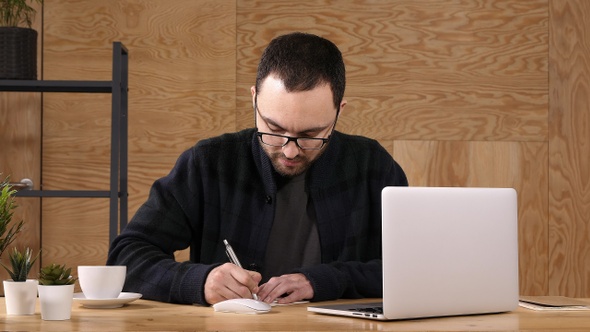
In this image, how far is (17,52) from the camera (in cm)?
318

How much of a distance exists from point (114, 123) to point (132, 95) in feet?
1.37

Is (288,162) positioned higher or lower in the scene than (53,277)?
higher

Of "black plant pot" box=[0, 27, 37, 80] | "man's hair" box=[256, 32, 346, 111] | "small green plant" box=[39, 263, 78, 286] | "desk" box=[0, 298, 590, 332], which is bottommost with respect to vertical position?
"desk" box=[0, 298, 590, 332]

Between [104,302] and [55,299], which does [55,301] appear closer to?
[55,299]

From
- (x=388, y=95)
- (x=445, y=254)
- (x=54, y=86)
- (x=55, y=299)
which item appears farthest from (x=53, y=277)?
(x=388, y=95)

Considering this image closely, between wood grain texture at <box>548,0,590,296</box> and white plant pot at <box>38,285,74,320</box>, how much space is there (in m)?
2.57

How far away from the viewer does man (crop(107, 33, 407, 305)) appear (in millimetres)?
2062

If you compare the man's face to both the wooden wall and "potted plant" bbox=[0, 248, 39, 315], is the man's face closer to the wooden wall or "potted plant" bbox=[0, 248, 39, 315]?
"potted plant" bbox=[0, 248, 39, 315]

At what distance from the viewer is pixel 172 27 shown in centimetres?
356

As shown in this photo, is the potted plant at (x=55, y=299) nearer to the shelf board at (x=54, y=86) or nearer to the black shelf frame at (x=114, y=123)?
the black shelf frame at (x=114, y=123)

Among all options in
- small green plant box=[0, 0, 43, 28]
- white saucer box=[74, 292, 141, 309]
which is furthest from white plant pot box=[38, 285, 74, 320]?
small green plant box=[0, 0, 43, 28]

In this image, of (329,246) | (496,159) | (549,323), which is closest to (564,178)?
(496,159)

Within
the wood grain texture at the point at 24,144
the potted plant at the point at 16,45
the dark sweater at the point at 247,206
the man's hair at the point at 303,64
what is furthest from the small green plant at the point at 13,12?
the man's hair at the point at 303,64

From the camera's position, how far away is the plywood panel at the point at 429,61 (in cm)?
358
